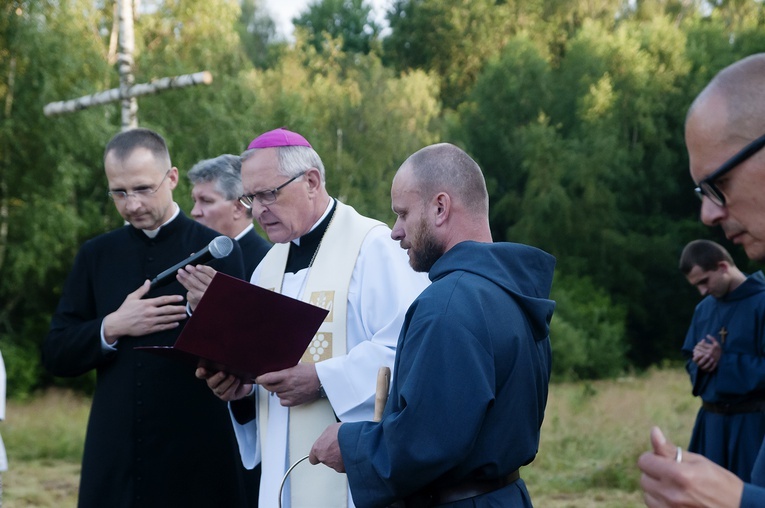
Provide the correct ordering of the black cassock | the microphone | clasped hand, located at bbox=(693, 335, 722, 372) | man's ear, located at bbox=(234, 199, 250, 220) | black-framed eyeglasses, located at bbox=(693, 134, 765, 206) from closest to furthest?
1. black-framed eyeglasses, located at bbox=(693, 134, 765, 206)
2. the microphone
3. the black cassock
4. man's ear, located at bbox=(234, 199, 250, 220)
5. clasped hand, located at bbox=(693, 335, 722, 372)

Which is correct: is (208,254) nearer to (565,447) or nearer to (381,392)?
(381,392)

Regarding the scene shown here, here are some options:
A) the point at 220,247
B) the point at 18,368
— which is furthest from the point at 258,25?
the point at 220,247

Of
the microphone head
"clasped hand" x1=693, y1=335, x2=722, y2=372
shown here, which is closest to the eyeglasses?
the microphone head

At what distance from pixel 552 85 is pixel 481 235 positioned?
36171 mm

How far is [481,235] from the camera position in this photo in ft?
10.7

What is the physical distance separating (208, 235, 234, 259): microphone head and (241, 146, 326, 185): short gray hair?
14.5 inches

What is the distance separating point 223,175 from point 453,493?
363 centimetres

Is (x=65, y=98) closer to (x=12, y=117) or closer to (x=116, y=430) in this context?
(x=12, y=117)

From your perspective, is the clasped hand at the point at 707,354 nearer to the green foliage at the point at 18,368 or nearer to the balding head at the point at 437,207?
the balding head at the point at 437,207

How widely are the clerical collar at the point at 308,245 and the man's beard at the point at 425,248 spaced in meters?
1.18

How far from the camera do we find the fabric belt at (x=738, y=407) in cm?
646

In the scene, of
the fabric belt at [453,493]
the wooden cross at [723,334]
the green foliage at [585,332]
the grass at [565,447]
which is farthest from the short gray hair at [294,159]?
the green foliage at [585,332]

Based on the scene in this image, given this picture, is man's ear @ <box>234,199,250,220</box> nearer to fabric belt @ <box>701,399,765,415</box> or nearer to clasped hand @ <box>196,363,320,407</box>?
clasped hand @ <box>196,363,320,407</box>

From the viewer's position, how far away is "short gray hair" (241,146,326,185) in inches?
164
